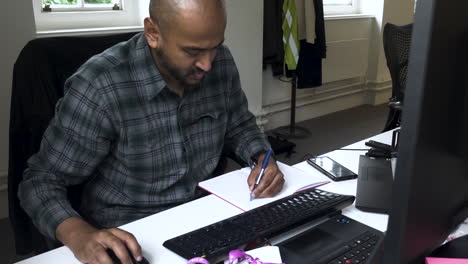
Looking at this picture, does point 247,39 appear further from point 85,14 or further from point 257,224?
point 257,224

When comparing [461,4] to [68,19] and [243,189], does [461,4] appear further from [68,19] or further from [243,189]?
[68,19]

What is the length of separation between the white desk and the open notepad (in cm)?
2

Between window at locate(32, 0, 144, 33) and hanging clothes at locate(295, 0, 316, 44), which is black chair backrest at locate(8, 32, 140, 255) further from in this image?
hanging clothes at locate(295, 0, 316, 44)

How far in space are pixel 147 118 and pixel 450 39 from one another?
0.79 m

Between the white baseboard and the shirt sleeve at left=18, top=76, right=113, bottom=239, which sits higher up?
the shirt sleeve at left=18, top=76, right=113, bottom=239

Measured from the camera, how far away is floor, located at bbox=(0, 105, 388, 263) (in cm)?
326

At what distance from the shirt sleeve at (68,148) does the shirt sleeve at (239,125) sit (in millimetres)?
418

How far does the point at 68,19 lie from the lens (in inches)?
96.2

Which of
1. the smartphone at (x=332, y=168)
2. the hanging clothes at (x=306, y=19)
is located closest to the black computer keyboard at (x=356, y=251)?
the smartphone at (x=332, y=168)

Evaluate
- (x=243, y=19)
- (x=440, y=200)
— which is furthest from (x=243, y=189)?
(x=243, y=19)

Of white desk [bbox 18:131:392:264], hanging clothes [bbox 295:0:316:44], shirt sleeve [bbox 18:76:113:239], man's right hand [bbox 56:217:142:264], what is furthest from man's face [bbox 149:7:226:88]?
hanging clothes [bbox 295:0:316:44]

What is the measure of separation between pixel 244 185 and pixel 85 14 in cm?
186

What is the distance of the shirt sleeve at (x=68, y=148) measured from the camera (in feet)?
3.13

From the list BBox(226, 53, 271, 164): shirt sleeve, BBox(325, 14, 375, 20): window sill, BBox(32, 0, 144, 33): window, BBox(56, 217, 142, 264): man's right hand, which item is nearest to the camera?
BBox(56, 217, 142, 264): man's right hand
